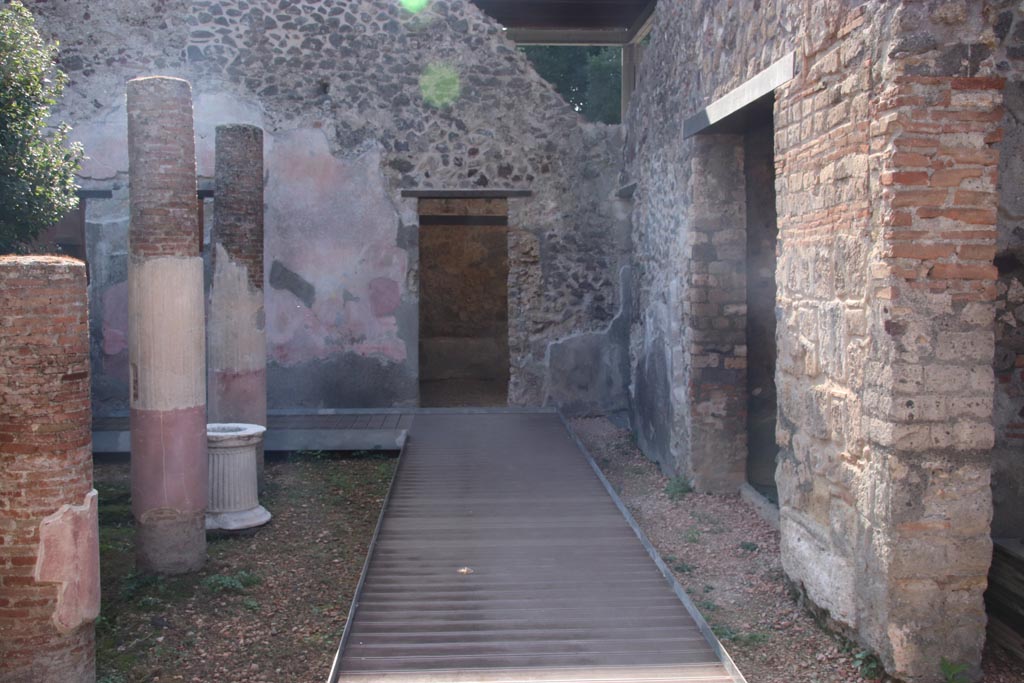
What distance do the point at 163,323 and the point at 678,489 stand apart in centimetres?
412

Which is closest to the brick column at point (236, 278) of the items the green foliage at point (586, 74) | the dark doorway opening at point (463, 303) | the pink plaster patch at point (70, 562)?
the pink plaster patch at point (70, 562)

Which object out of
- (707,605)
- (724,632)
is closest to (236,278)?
(707,605)

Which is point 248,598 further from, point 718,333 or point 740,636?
point 718,333

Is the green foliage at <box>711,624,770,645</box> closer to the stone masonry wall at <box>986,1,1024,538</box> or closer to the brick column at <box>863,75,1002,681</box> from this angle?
the brick column at <box>863,75,1002,681</box>

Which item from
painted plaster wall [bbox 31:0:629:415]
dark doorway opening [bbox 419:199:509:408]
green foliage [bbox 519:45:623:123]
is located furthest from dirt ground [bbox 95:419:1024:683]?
green foliage [bbox 519:45:623:123]

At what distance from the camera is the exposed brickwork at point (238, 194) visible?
24.3ft

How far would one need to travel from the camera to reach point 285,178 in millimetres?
10141

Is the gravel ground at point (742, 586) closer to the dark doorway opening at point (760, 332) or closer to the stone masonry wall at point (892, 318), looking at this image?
the stone masonry wall at point (892, 318)

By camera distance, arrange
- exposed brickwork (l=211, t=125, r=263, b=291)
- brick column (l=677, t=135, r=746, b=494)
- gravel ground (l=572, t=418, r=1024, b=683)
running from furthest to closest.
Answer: exposed brickwork (l=211, t=125, r=263, b=291) → brick column (l=677, t=135, r=746, b=494) → gravel ground (l=572, t=418, r=1024, b=683)

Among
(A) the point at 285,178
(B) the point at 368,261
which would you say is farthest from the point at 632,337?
(A) the point at 285,178

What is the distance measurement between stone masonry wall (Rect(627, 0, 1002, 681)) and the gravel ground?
0.20 metres

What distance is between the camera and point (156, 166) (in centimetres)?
562

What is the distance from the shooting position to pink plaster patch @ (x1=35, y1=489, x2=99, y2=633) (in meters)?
3.93

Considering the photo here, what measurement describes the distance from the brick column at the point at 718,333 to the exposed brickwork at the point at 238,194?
348 cm
